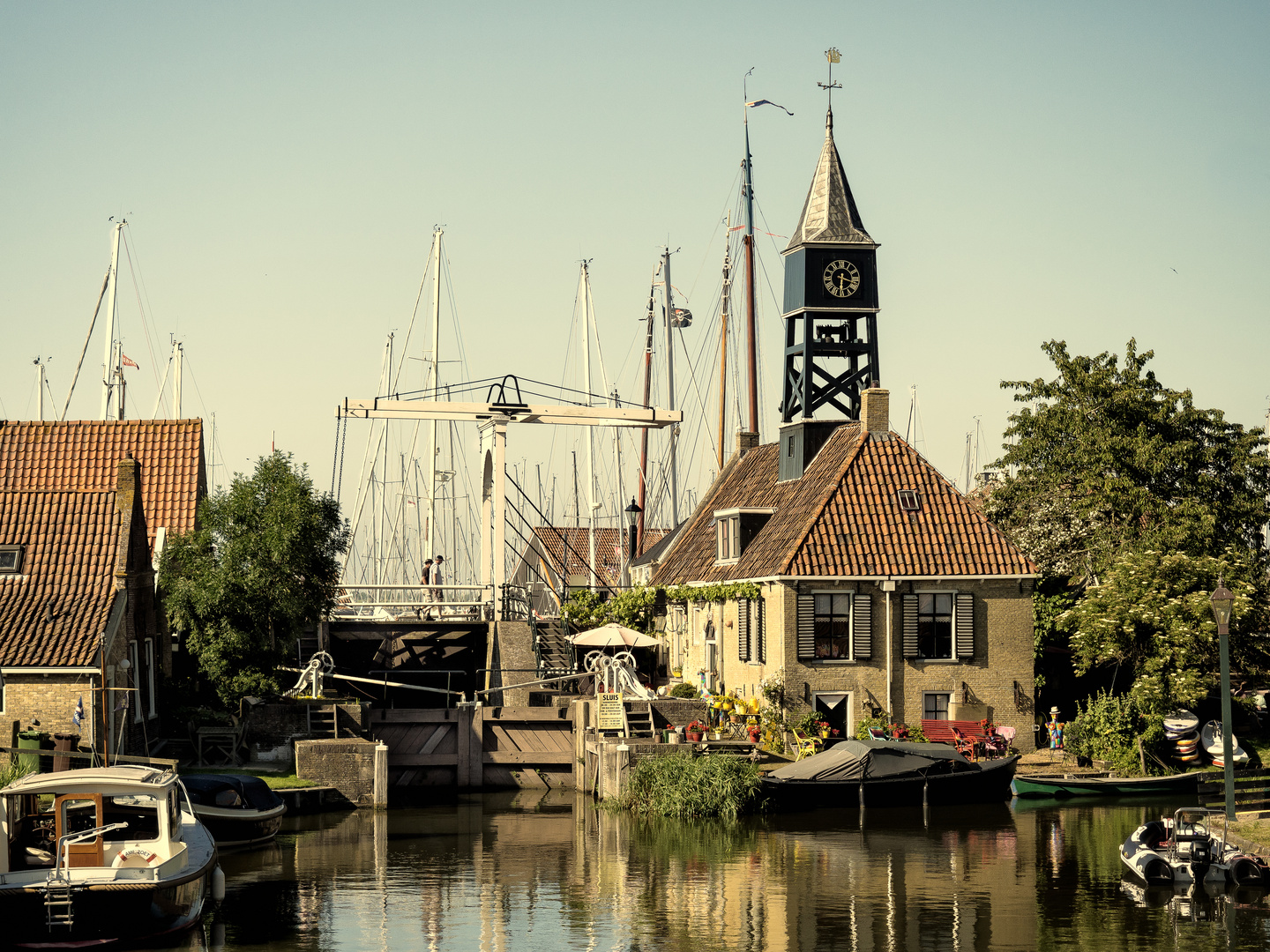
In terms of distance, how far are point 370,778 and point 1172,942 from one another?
19331 mm

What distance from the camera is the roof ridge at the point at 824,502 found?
3581 centimetres

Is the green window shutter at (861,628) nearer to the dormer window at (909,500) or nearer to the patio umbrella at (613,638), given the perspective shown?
the dormer window at (909,500)

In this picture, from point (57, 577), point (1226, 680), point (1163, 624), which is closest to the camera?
point (1226, 680)

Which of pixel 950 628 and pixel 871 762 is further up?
pixel 950 628

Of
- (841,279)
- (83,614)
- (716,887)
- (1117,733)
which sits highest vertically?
(841,279)

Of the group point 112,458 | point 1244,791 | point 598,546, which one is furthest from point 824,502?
point 598,546

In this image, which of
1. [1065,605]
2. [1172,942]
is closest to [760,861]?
[1172,942]

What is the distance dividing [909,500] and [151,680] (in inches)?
733

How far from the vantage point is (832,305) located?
41.4 m

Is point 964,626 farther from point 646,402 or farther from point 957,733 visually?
point 646,402

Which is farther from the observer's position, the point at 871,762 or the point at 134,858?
the point at 871,762

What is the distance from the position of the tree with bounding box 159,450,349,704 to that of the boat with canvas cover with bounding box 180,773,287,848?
7.18 metres

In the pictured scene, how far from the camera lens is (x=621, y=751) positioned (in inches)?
1299

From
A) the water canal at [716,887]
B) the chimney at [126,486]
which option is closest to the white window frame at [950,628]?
the water canal at [716,887]
